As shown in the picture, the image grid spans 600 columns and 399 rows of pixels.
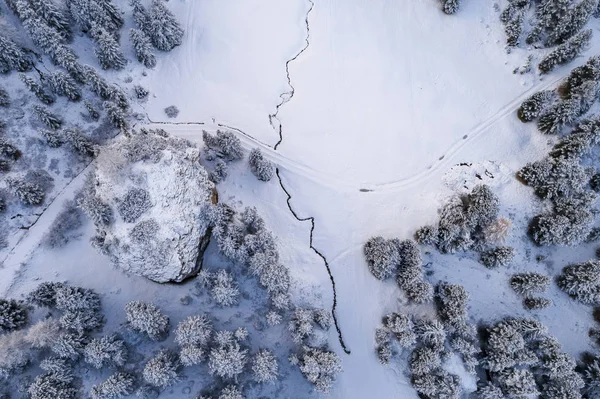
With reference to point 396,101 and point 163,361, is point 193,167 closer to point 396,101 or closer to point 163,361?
point 163,361

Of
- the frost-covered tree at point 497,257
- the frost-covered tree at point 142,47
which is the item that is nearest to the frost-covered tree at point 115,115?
the frost-covered tree at point 142,47

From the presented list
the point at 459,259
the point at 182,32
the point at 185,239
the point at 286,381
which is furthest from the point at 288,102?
the point at 286,381

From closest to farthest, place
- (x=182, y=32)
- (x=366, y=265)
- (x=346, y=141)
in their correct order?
1. (x=366, y=265)
2. (x=346, y=141)
3. (x=182, y=32)

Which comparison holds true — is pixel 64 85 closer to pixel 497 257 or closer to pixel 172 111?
pixel 172 111

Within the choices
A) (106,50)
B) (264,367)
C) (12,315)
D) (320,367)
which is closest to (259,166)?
(264,367)

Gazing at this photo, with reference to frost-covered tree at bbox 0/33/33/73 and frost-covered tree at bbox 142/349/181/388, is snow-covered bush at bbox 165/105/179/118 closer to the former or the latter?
frost-covered tree at bbox 0/33/33/73

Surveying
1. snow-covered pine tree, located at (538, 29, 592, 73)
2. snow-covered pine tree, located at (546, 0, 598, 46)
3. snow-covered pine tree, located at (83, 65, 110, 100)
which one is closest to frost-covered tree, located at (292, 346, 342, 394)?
snow-covered pine tree, located at (83, 65, 110, 100)
